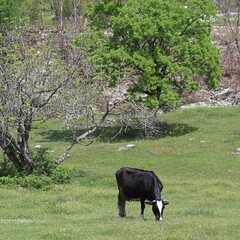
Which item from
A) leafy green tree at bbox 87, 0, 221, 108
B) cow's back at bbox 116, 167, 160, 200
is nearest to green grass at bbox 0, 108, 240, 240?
cow's back at bbox 116, 167, 160, 200

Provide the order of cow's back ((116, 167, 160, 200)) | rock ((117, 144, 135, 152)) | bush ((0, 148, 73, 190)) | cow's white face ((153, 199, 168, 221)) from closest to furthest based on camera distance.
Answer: cow's white face ((153, 199, 168, 221)), cow's back ((116, 167, 160, 200)), bush ((0, 148, 73, 190)), rock ((117, 144, 135, 152))

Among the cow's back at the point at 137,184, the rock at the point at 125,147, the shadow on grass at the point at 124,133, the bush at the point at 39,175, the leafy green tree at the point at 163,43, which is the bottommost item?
the shadow on grass at the point at 124,133

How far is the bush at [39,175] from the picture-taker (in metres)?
26.7

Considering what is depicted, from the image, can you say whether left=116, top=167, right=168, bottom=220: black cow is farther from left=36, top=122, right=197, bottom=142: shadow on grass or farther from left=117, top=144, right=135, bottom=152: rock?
left=36, top=122, right=197, bottom=142: shadow on grass

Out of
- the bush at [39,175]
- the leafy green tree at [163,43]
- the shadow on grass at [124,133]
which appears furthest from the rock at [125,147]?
the bush at [39,175]

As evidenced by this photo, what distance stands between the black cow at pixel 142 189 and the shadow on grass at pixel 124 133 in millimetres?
20259

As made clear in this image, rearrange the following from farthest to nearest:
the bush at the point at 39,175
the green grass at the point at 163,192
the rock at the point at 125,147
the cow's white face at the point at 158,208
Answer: the rock at the point at 125,147
the bush at the point at 39,175
the cow's white face at the point at 158,208
the green grass at the point at 163,192

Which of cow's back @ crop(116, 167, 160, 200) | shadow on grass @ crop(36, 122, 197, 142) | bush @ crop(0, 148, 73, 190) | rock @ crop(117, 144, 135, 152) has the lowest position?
shadow on grass @ crop(36, 122, 197, 142)

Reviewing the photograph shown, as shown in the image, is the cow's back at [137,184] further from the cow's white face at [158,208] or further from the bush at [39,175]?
the bush at [39,175]

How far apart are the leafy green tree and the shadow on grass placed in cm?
196

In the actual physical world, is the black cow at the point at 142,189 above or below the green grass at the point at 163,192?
above

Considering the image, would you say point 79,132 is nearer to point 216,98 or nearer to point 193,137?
point 193,137

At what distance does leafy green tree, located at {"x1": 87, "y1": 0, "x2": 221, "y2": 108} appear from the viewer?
130 ft

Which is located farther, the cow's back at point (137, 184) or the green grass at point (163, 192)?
the cow's back at point (137, 184)
